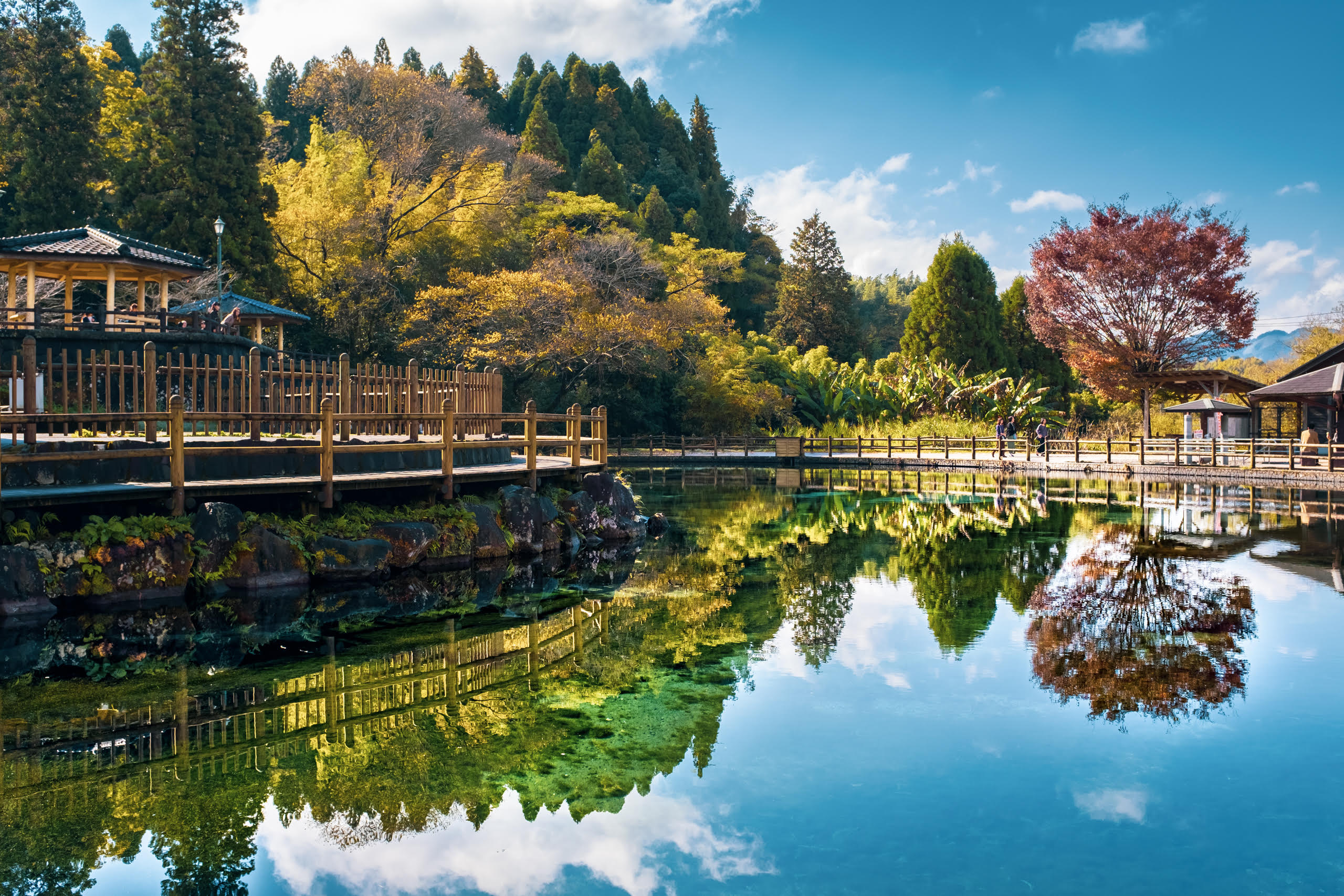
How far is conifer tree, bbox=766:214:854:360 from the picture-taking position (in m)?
62.9

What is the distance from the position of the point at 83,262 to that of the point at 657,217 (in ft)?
141

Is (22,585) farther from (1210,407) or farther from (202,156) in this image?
(1210,407)

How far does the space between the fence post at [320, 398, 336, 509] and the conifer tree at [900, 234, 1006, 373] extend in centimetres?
4271

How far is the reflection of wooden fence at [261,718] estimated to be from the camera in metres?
6.31

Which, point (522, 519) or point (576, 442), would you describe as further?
point (576, 442)

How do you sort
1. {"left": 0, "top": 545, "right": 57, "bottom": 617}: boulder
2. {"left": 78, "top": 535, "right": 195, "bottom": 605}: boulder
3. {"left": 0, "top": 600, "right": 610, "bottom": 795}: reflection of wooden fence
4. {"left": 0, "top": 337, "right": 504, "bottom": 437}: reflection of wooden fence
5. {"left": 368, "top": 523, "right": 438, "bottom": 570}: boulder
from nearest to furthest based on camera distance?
{"left": 0, "top": 600, "right": 610, "bottom": 795}: reflection of wooden fence
{"left": 0, "top": 545, "right": 57, "bottom": 617}: boulder
{"left": 78, "top": 535, "right": 195, "bottom": 605}: boulder
{"left": 0, "top": 337, "right": 504, "bottom": 437}: reflection of wooden fence
{"left": 368, "top": 523, "right": 438, "bottom": 570}: boulder

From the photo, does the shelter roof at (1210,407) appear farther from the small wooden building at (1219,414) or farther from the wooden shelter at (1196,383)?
the wooden shelter at (1196,383)

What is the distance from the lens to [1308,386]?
104ft

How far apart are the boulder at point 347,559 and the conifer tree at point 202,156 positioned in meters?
23.3

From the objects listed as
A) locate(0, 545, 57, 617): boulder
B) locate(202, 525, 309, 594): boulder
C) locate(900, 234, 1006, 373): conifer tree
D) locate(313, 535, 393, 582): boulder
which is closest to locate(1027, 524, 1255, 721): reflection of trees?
locate(313, 535, 393, 582): boulder

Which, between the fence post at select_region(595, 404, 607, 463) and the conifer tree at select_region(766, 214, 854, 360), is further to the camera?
the conifer tree at select_region(766, 214, 854, 360)

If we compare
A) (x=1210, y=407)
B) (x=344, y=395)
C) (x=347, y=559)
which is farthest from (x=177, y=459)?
(x=1210, y=407)

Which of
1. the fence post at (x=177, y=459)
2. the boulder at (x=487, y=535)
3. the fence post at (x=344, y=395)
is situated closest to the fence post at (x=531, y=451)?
the boulder at (x=487, y=535)

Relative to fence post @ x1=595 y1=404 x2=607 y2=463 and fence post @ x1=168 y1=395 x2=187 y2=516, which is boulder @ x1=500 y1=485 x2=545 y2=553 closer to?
fence post @ x1=595 y1=404 x2=607 y2=463
